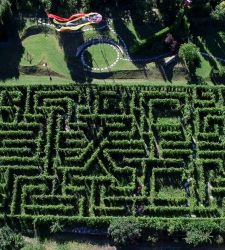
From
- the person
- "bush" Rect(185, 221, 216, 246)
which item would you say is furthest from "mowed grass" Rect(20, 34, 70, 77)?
"bush" Rect(185, 221, 216, 246)

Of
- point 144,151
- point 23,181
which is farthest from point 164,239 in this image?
point 23,181

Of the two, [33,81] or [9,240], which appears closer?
[9,240]

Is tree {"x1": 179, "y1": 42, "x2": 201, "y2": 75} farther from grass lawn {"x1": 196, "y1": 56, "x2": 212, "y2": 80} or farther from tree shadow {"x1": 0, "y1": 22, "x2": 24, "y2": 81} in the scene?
tree shadow {"x1": 0, "y1": 22, "x2": 24, "y2": 81}

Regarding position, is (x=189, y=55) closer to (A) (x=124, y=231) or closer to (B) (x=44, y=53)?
(B) (x=44, y=53)

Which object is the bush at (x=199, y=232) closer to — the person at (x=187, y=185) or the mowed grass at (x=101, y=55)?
the person at (x=187, y=185)

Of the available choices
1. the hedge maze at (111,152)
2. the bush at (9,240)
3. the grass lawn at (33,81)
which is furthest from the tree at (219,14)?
the bush at (9,240)

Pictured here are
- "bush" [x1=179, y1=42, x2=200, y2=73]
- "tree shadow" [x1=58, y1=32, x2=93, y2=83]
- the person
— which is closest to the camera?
the person

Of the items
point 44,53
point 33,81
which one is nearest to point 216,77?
point 44,53
